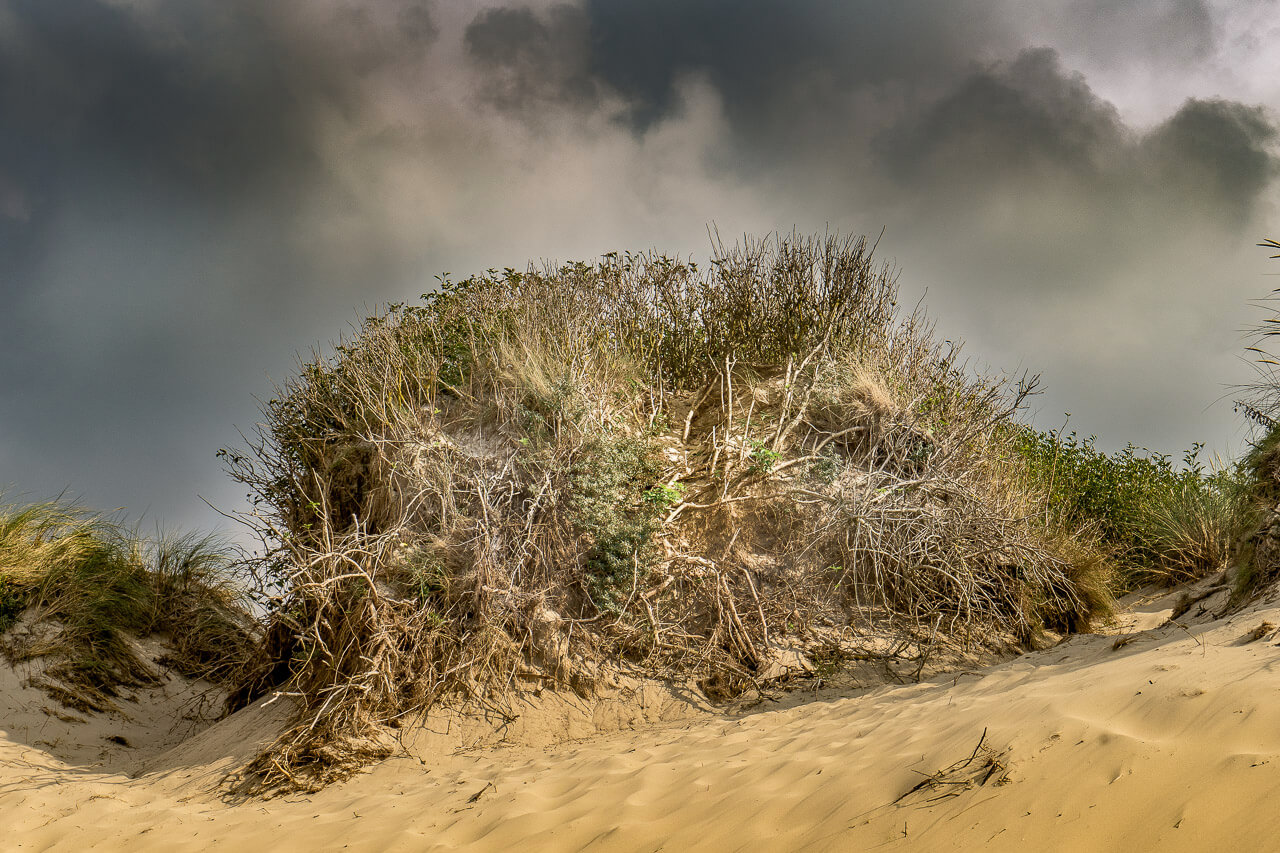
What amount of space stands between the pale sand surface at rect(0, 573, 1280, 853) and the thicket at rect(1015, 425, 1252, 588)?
17.7ft

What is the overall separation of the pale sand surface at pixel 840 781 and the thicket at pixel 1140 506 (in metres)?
5.39

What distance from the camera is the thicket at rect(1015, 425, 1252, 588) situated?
11.7 metres

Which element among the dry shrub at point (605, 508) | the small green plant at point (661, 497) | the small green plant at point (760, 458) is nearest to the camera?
the dry shrub at point (605, 508)

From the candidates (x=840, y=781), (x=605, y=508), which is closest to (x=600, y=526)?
(x=605, y=508)

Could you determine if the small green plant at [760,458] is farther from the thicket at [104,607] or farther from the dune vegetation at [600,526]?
the thicket at [104,607]

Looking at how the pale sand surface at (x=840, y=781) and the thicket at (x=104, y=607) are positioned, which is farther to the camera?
the thicket at (x=104, y=607)

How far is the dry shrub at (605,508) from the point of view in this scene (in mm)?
7230

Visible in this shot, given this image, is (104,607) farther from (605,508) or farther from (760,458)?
(760,458)

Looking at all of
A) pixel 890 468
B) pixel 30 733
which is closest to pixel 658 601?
pixel 890 468

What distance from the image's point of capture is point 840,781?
4.35 m

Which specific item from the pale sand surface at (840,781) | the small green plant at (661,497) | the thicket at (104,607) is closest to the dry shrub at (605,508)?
the small green plant at (661,497)

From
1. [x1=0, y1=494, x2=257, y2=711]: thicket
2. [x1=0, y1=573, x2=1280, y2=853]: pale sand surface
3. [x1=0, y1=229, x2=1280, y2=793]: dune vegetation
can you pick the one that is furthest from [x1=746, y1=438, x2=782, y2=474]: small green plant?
[x1=0, y1=494, x2=257, y2=711]: thicket

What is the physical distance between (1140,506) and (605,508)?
9.64 metres

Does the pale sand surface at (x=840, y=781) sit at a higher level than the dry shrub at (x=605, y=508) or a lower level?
lower
